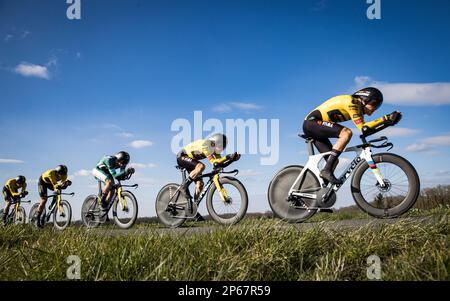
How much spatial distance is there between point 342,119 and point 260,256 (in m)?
3.85

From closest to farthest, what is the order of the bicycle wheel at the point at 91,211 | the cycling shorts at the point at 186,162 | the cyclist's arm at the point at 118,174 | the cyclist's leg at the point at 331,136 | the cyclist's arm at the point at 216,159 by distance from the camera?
the cyclist's leg at the point at 331,136, the cyclist's arm at the point at 216,159, the cycling shorts at the point at 186,162, the cyclist's arm at the point at 118,174, the bicycle wheel at the point at 91,211

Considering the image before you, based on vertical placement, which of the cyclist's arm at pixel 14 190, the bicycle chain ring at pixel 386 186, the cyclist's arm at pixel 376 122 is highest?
the cyclist's arm at pixel 376 122

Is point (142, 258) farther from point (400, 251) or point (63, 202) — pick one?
point (63, 202)

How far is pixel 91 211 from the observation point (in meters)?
12.4

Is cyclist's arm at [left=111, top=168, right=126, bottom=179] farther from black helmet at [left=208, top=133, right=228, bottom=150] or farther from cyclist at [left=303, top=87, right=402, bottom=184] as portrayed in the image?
cyclist at [left=303, top=87, right=402, bottom=184]

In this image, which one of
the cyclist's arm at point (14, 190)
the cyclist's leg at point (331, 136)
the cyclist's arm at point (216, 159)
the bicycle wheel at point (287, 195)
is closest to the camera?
the cyclist's leg at point (331, 136)

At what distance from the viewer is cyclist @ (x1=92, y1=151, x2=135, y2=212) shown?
11.5 metres

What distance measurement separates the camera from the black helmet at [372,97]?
6.29 m

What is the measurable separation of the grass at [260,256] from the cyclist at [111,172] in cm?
694

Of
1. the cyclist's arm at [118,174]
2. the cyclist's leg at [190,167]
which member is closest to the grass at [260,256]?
the cyclist's leg at [190,167]

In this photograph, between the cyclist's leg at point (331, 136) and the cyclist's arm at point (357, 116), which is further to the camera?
the cyclist's leg at point (331, 136)

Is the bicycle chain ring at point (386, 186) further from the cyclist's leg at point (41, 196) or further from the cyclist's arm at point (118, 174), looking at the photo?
the cyclist's leg at point (41, 196)

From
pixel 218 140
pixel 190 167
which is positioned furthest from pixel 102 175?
pixel 218 140
